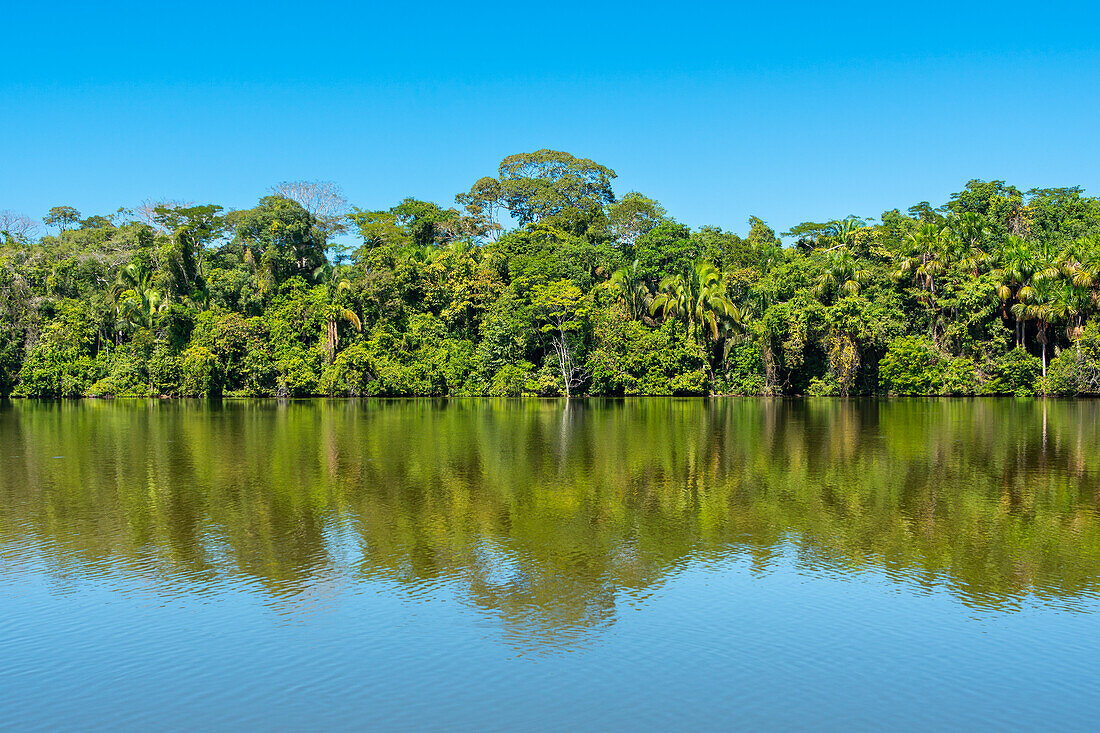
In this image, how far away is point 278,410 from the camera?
42969 mm

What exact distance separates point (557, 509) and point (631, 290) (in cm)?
4669

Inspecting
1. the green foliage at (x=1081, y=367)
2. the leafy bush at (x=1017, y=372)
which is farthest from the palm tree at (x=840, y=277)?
the green foliage at (x=1081, y=367)

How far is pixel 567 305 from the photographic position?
56.2 m

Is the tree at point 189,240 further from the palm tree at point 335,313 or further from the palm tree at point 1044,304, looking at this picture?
the palm tree at point 1044,304

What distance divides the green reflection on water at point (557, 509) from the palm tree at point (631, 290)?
32.5 m

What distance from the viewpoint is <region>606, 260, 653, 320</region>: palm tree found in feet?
193

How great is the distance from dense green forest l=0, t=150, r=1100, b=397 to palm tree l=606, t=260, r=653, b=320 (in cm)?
14

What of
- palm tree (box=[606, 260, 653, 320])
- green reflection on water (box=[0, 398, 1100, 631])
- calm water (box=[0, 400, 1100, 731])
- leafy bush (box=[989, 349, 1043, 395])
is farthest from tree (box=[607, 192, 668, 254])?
calm water (box=[0, 400, 1100, 731])

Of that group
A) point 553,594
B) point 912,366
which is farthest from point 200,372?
point 553,594

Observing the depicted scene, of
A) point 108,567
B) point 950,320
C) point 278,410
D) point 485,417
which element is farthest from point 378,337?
point 108,567

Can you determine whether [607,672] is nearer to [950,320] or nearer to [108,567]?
[108,567]

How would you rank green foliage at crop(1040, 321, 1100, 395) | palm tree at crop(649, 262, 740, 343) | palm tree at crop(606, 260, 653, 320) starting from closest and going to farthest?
green foliage at crop(1040, 321, 1100, 395) → palm tree at crop(649, 262, 740, 343) → palm tree at crop(606, 260, 653, 320)

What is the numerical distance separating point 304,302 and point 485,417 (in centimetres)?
3155

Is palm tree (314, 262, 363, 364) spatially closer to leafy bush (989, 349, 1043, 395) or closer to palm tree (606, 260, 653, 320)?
palm tree (606, 260, 653, 320)
